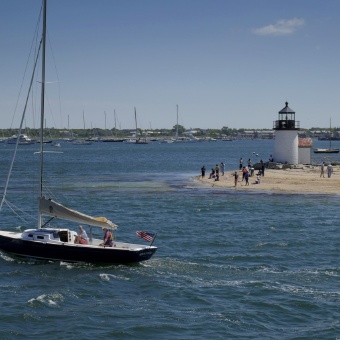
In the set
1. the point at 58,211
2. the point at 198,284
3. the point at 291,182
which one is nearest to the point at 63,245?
the point at 58,211

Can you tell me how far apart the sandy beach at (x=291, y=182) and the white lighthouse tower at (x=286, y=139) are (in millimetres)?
2533

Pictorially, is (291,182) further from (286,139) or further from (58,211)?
(58,211)

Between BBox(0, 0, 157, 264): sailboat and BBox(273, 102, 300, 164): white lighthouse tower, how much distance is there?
1777 inches

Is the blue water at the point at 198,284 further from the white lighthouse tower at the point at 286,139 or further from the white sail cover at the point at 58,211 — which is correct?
the white lighthouse tower at the point at 286,139

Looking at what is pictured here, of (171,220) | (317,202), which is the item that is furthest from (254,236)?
(317,202)

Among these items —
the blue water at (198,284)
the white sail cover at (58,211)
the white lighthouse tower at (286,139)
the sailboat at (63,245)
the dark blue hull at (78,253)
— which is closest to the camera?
the blue water at (198,284)

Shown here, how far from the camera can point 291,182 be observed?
197 feet

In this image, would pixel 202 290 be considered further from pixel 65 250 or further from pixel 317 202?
pixel 317 202

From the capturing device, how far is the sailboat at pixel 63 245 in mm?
29375

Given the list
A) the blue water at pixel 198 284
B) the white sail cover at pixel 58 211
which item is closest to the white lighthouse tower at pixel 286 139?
the blue water at pixel 198 284

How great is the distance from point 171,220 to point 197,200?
30.9 feet

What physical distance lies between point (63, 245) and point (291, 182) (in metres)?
34.4

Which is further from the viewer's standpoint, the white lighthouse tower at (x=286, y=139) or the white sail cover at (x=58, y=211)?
the white lighthouse tower at (x=286, y=139)

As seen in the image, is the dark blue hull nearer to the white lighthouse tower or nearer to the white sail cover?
the white sail cover
